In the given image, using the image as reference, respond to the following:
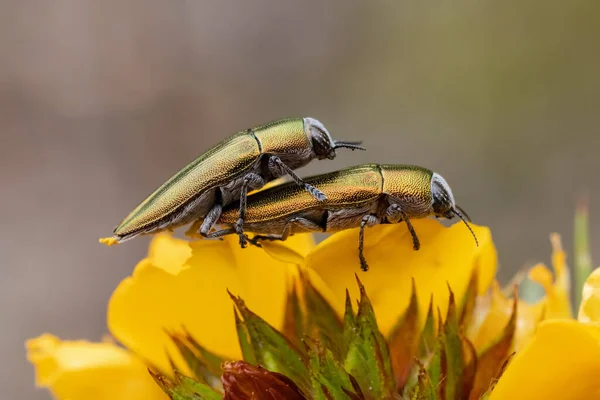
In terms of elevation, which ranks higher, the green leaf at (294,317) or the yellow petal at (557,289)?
the green leaf at (294,317)

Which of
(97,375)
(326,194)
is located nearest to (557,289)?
(326,194)

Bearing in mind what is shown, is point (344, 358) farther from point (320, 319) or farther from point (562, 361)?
point (562, 361)

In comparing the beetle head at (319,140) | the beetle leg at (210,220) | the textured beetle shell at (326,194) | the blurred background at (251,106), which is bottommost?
the blurred background at (251,106)

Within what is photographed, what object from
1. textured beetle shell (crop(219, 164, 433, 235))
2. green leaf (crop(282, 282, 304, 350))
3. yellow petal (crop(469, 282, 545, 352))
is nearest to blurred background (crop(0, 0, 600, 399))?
yellow petal (crop(469, 282, 545, 352))

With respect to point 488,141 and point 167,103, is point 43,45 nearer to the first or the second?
point 167,103

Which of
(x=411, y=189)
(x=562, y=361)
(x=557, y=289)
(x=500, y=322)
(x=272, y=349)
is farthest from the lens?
(x=557, y=289)

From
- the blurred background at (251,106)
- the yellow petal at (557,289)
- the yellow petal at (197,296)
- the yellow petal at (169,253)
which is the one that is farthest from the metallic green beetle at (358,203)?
the blurred background at (251,106)

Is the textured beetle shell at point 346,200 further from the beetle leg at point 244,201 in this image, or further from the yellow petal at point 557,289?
the yellow petal at point 557,289

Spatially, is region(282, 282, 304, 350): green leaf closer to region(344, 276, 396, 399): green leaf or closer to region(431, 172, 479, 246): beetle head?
region(344, 276, 396, 399): green leaf

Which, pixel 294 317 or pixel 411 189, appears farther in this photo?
pixel 294 317
